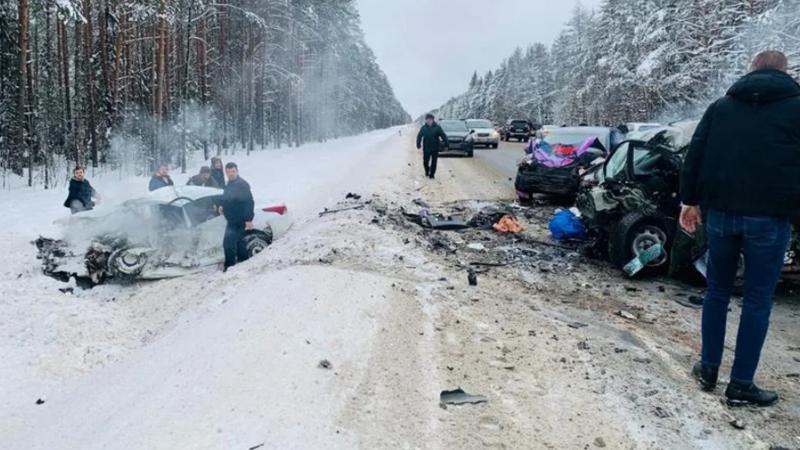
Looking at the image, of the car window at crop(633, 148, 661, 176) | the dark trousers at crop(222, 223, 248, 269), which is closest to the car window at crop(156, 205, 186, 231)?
the dark trousers at crop(222, 223, 248, 269)

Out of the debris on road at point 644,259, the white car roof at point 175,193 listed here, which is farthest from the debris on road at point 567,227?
the white car roof at point 175,193

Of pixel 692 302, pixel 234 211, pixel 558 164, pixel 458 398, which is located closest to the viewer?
pixel 458 398

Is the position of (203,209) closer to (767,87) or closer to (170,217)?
(170,217)

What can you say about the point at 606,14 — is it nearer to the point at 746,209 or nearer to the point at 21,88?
the point at 21,88

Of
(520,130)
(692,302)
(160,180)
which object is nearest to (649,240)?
(692,302)

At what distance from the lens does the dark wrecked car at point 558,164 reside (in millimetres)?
12211

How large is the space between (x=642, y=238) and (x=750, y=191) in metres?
3.69

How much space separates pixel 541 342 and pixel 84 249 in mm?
7344

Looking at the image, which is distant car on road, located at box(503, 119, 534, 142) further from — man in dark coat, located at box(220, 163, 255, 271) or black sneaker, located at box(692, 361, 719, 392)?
black sneaker, located at box(692, 361, 719, 392)

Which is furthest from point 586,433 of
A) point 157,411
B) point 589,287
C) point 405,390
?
point 589,287

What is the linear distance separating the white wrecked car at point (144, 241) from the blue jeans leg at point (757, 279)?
291 inches

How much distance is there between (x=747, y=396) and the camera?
3615mm

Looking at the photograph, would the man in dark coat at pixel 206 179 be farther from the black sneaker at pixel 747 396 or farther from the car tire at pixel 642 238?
the black sneaker at pixel 747 396

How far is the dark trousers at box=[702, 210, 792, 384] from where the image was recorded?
3.48 meters
